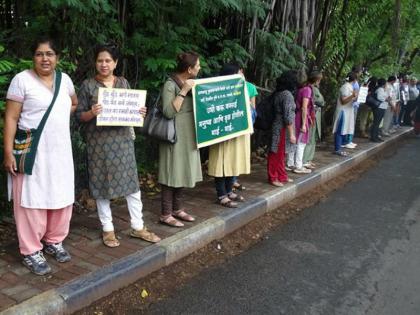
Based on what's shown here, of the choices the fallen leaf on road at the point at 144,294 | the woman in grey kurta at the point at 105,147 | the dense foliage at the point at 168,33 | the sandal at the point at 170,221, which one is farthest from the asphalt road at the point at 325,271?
the dense foliage at the point at 168,33

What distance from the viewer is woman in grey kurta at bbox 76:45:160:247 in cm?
349

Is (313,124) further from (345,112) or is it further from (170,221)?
(170,221)

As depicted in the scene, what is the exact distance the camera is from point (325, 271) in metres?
3.90

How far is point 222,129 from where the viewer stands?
481 cm

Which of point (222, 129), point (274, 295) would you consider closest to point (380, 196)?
point (222, 129)

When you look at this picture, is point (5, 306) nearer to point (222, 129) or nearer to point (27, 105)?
point (27, 105)

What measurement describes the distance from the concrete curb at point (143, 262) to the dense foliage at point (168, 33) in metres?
1.57

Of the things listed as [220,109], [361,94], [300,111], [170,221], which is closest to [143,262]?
[170,221]

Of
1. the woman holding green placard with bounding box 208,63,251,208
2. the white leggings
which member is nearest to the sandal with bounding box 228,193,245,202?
the woman holding green placard with bounding box 208,63,251,208

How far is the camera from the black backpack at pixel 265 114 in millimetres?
6000

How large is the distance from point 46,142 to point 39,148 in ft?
0.21

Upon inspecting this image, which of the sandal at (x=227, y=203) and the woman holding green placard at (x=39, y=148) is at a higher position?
the woman holding green placard at (x=39, y=148)

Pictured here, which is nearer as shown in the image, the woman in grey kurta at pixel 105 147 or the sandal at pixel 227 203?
the woman in grey kurta at pixel 105 147

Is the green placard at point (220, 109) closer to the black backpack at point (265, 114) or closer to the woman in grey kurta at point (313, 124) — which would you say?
the black backpack at point (265, 114)
